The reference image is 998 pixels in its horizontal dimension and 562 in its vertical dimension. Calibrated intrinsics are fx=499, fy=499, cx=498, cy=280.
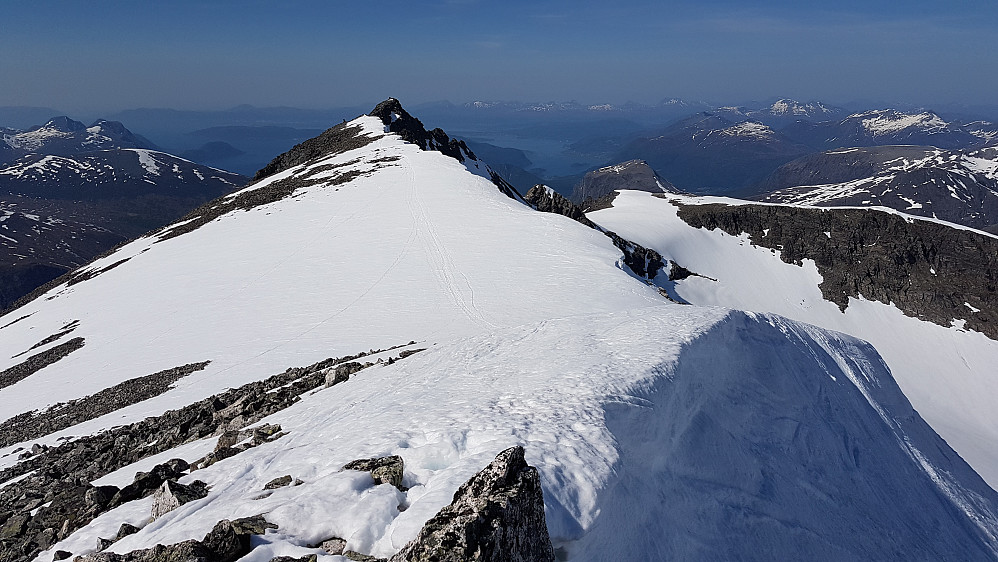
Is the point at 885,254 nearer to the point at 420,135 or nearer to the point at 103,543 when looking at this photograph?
the point at 420,135

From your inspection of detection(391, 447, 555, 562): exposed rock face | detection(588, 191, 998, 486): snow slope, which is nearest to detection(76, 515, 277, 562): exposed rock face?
detection(391, 447, 555, 562): exposed rock face

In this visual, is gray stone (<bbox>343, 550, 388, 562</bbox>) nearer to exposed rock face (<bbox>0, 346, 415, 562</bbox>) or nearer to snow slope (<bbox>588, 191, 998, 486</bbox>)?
exposed rock face (<bbox>0, 346, 415, 562</bbox>)

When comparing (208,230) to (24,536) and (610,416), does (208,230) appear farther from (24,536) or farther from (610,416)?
(610,416)

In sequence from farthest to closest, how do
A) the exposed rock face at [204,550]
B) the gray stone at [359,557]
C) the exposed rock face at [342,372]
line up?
the exposed rock face at [342,372]
the gray stone at [359,557]
the exposed rock face at [204,550]

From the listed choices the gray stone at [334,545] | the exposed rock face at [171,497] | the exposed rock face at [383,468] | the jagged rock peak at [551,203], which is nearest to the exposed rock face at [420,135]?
the jagged rock peak at [551,203]

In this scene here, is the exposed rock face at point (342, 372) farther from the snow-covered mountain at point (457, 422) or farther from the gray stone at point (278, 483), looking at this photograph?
the gray stone at point (278, 483)

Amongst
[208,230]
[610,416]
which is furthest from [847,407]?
[208,230]
